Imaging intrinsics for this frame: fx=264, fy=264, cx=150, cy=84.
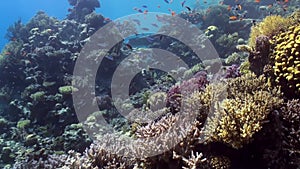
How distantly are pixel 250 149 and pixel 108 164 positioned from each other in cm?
207

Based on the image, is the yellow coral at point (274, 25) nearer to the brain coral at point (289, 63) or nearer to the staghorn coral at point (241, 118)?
the brain coral at point (289, 63)

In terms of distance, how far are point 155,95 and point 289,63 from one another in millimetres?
3787

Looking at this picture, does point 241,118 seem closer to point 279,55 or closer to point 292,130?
point 292,130

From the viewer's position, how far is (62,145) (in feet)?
26.5

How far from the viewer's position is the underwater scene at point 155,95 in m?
3.43

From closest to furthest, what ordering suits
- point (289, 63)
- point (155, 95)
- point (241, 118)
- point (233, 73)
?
point (241, 118), point (289, 63), point (233, 73), point (155, 95)

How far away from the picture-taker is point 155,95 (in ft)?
23.4

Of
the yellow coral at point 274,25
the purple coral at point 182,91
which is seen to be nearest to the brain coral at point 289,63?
the yellow coral at point 274,25

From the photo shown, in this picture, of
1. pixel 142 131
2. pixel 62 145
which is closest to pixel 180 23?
pixel 62 145

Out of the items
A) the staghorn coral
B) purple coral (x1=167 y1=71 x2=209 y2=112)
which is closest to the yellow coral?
purple coral (x1=167 y1=71 x2=209 y2=112)

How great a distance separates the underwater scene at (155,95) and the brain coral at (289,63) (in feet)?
0.05

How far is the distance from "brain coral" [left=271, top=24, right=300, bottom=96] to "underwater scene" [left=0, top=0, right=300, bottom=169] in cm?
2

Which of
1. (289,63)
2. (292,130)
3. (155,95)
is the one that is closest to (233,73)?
(289,63)

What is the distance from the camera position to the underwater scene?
343 cm
